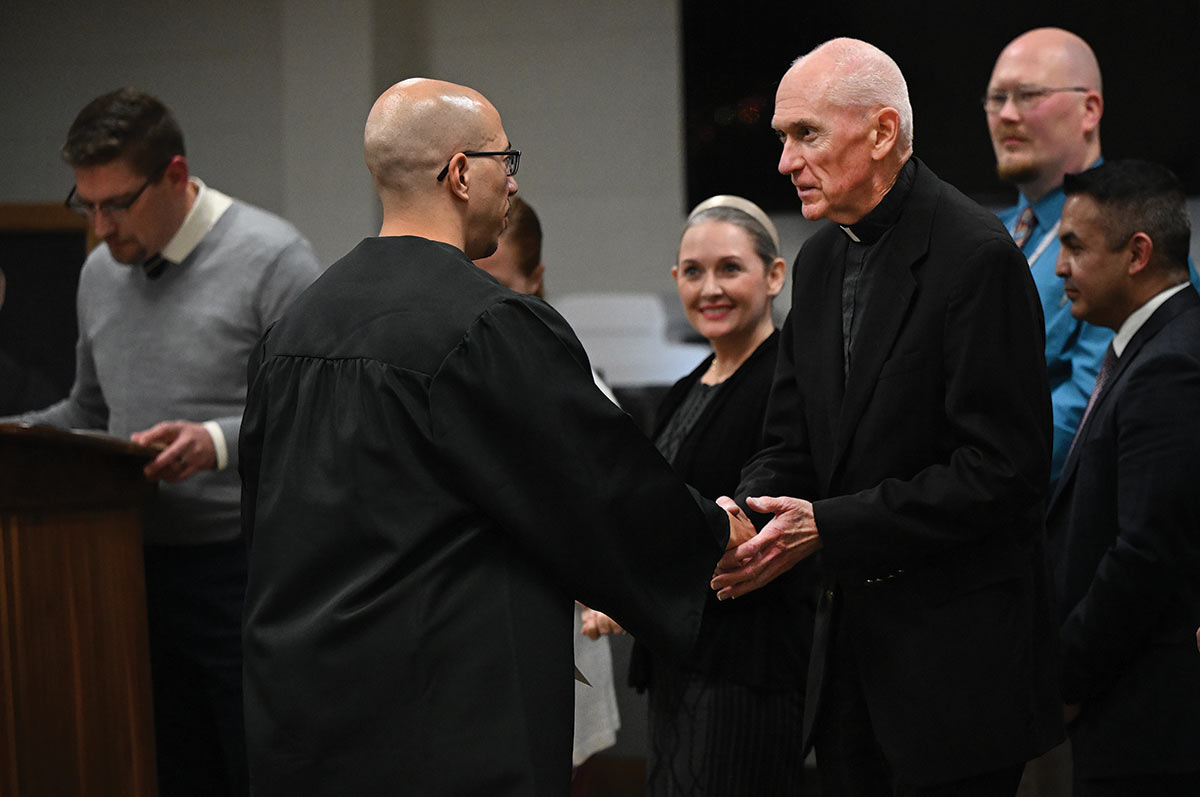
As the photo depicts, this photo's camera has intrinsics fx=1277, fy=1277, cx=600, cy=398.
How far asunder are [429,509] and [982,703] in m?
0.82

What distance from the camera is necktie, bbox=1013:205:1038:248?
124 inches

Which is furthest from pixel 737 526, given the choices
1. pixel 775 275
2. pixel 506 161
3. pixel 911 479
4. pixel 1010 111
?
pixel 1010 111

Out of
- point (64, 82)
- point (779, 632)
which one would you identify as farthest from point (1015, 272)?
point (64, 82)

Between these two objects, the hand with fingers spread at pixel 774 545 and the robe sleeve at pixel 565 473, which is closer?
the robe sleeve at pixel 565 473

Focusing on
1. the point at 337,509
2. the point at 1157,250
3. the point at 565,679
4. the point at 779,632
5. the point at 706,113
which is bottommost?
the point at 779,632

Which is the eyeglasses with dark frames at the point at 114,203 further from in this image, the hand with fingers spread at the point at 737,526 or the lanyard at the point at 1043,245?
the lanyard at the point at 1043,245

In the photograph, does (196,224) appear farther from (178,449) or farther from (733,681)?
(733,681)

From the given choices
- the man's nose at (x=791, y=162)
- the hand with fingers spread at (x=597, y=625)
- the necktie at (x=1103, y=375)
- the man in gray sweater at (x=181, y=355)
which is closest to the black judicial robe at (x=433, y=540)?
the man's nose at (x=791, y=162)

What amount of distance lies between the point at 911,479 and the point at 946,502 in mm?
91

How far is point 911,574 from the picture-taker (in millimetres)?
1847

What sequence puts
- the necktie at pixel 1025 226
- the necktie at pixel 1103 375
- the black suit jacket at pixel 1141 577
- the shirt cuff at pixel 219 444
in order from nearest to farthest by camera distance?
1. the black suit jacket at pixel 1141 577
2. the necktie at pixel 1103 375
3. the shirt cuff at pixel 219 444
4. the necktie at pixel 1025 226

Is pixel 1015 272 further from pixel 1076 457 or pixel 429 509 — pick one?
pixel 429 509

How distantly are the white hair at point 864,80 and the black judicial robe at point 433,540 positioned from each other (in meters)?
0.60

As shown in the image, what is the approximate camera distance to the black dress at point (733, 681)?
2.22m
